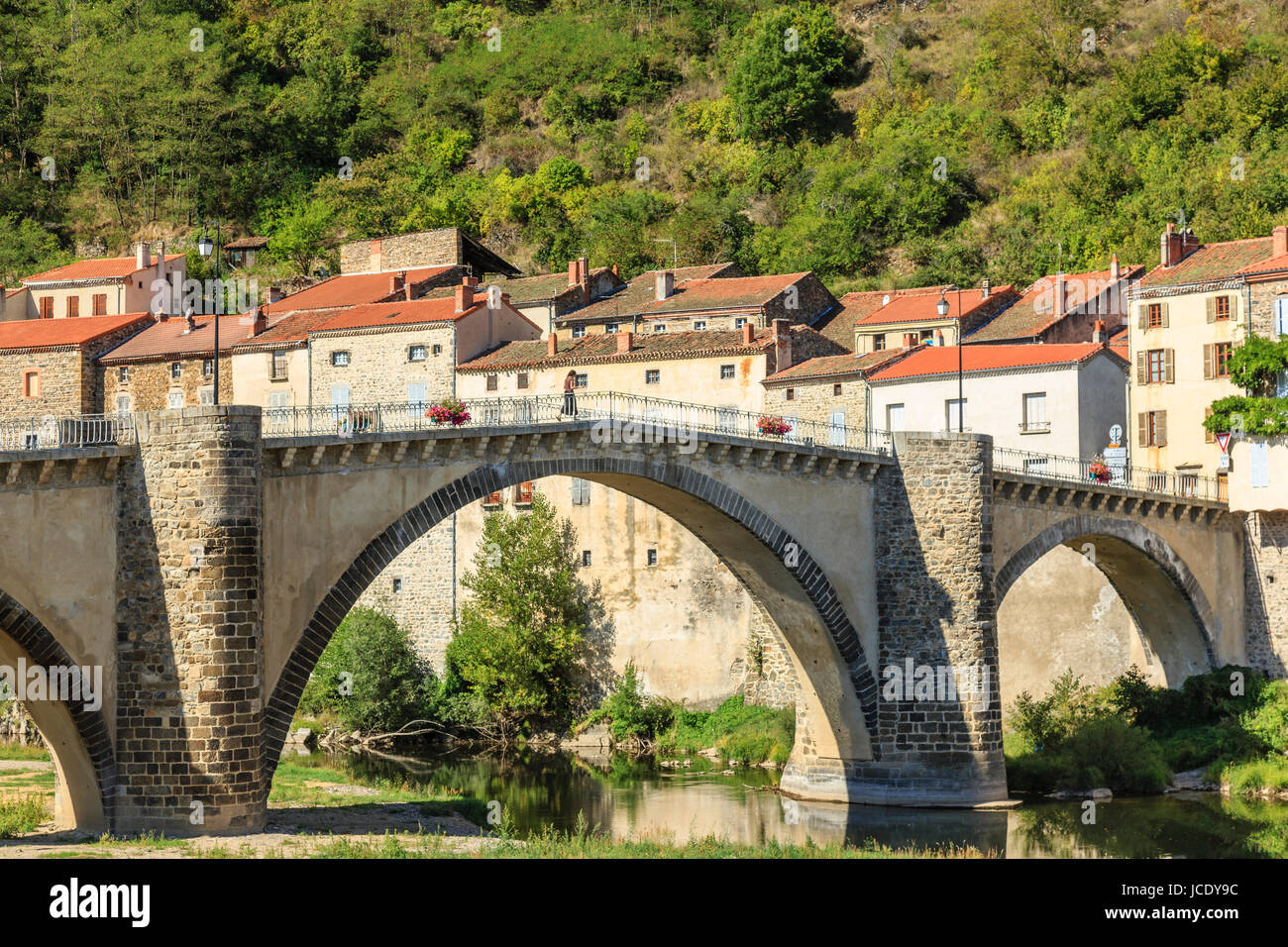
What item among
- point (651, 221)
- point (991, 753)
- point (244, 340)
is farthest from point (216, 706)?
point (651, 221)

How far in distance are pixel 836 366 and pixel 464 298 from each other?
13.9 meters

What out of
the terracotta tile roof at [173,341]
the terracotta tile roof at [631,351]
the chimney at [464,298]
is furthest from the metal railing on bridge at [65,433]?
the terracotta tile roof at [173,341]

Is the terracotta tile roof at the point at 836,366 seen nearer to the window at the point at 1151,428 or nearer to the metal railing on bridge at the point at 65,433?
the window at the point at 1151,428

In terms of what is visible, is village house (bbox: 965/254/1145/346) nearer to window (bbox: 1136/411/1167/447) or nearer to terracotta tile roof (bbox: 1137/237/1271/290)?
terracotta tile roof (bbox: 1137/237/1271/290)

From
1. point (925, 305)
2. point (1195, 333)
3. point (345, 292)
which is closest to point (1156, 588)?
point (1195, 333)

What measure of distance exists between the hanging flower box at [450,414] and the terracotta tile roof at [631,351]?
1052 inches

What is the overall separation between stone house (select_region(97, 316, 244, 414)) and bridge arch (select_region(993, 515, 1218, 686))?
31.7 meters

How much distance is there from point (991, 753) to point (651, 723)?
14801 mm

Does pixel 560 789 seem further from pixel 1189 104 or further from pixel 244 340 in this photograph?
pixel 1189 104

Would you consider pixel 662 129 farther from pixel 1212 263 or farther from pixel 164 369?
pixel 1212 263

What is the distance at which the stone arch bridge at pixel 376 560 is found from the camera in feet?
91.7

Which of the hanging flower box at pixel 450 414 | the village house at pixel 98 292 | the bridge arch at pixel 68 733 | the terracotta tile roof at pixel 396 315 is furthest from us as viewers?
the village house at pixel 98 292

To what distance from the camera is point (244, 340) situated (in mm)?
65812

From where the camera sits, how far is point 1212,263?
2057 inches
